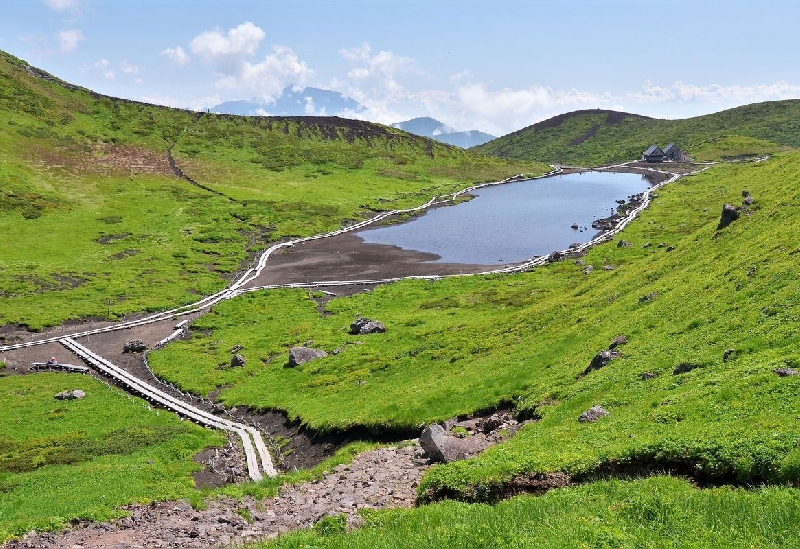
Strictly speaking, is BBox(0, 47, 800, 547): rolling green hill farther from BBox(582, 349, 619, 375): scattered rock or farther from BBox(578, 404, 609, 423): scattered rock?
BBox(578, 404, 609, 423): scattered rock

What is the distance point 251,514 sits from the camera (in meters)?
28.6

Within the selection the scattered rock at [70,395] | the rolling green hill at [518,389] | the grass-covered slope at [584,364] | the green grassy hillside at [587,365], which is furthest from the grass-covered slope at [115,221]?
the scattered rock at [70,395]

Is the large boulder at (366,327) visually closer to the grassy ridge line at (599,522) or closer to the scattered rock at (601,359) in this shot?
the scattered rock at (601,359)

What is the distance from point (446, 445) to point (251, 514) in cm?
1081

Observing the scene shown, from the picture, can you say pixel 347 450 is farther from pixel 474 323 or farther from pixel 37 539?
pixel 474 323

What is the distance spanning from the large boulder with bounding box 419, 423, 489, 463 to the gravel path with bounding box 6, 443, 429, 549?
84 cm

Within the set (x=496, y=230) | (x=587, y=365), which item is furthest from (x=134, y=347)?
(x=496, y=230)

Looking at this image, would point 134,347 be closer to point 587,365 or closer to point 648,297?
point 587,365

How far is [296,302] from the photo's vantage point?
94125 mm

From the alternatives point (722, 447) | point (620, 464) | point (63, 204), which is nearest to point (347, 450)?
point (620, 464)

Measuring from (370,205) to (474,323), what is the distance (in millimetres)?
127143

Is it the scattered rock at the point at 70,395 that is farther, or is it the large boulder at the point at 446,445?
the scattered rock at the point at 70,395

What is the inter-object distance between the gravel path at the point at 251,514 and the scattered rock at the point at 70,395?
107 ft

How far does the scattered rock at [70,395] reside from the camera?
56.3 m
